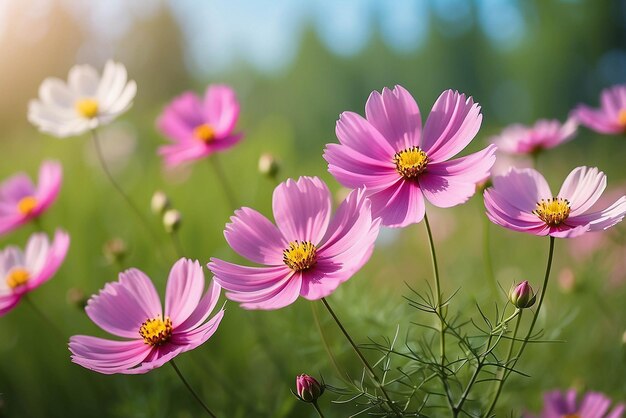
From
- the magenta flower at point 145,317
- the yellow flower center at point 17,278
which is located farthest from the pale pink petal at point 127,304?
the yellow flower center at point 17,278

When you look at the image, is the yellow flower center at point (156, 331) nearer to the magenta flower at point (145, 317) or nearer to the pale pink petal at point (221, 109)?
the magenta flower at point (145, 317)

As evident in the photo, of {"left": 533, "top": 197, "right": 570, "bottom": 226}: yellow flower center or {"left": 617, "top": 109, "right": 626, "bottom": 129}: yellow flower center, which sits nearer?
{"left": 533, "top": 197, "right": 570, "bottom": 226}: yellow flower center

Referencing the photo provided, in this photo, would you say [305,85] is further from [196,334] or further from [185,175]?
[196,334]

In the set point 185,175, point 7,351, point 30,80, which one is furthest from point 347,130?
point 30,80

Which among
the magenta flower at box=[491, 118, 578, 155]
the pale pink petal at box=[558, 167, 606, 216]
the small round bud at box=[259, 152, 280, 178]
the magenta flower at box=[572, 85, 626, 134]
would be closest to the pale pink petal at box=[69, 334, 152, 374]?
the small round bud at box=[259, 152, 280, 178]

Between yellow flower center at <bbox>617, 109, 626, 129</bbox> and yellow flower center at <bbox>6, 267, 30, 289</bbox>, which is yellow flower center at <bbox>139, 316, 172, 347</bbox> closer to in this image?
yellow flower center at <bbox>6, 267, 30, 289</bbox>

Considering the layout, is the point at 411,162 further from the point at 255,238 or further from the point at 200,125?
the point at 200,125
